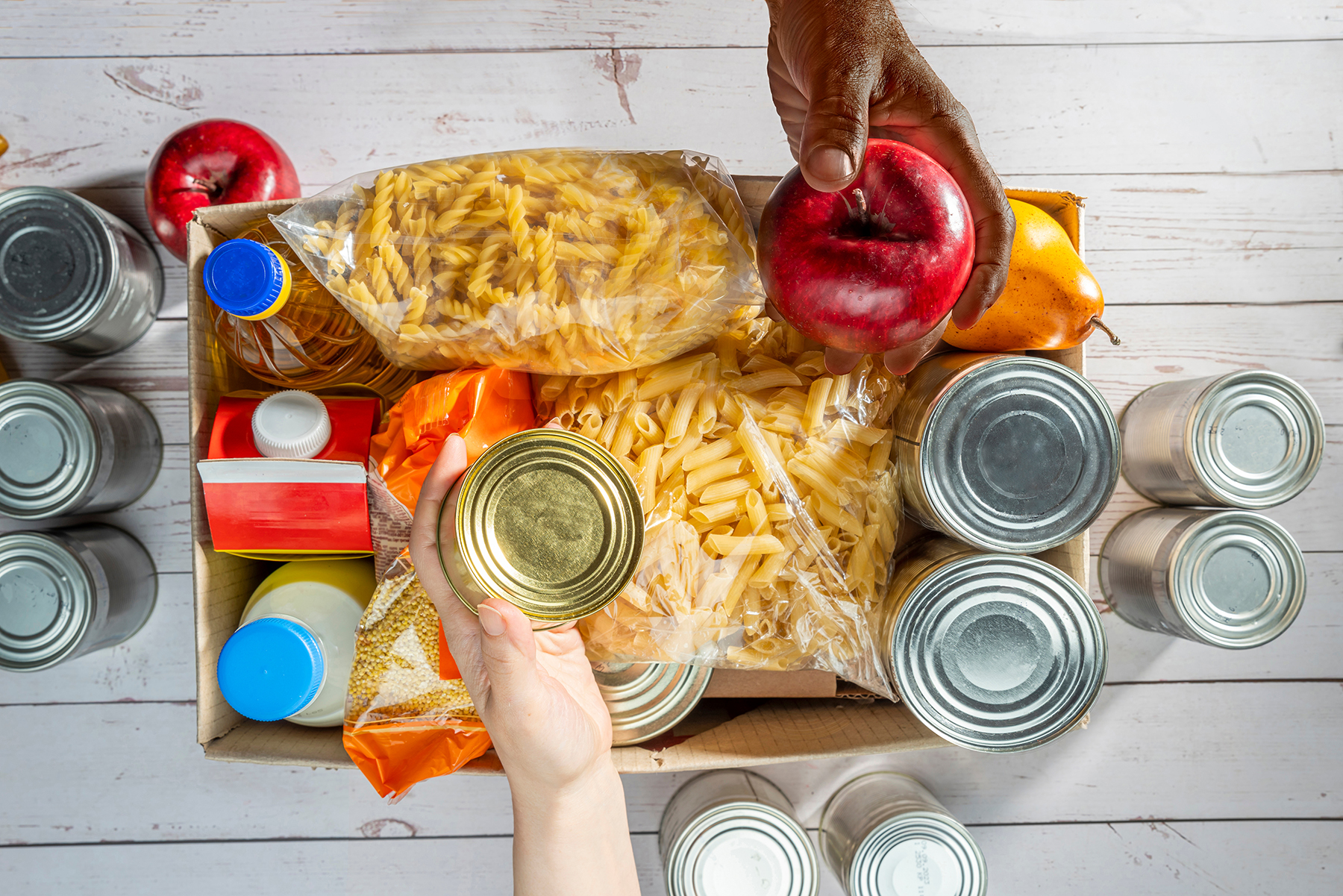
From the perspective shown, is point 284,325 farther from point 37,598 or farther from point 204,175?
point 37,598

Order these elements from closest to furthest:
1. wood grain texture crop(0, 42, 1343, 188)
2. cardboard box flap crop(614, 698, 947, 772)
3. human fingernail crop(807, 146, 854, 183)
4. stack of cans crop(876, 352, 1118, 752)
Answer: human fingernail crop(807, 146, 854, 183)
stack of cans crop(876, 352, 1118, 752)
cardboard box flap crop(614, 698, 947, 772)
wood grain texture crop(0, 42, 1343, 188)

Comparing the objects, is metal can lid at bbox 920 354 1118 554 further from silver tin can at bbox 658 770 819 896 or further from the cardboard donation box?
silver tin can at bbox 658 770 819 896

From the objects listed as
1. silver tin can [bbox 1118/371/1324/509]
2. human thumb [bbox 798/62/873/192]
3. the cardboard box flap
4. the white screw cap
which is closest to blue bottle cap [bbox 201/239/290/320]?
the white screw cap

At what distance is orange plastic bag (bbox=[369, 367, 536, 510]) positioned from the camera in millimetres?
751

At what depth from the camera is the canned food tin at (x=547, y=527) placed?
63 centimetres

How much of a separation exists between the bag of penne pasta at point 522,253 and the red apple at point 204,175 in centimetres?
24

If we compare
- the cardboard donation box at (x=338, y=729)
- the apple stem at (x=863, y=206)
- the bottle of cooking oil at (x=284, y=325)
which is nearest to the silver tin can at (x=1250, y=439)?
the cardboard donation box at (x=338, y=729)

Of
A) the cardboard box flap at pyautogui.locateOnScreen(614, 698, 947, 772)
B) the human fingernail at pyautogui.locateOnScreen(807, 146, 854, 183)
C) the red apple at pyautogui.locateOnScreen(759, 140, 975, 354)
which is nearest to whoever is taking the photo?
the human fingernail at pyautogui.locateOnScreen(807, 146, 854, 183)

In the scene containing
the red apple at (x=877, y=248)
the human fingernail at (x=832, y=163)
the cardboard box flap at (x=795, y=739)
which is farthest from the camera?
the cardboard box flap at (x=795, y=739)

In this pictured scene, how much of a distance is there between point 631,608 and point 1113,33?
1050 mm

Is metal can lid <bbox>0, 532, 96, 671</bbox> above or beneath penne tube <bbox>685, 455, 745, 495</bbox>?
beneath

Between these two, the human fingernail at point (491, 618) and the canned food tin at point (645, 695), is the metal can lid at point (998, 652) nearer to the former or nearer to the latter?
the canned food tin at point (645, 695)

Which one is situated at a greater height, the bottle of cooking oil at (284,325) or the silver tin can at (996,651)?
the bottle of cooking oil at (284,325)

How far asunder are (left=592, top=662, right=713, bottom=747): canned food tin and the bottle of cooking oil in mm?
443
